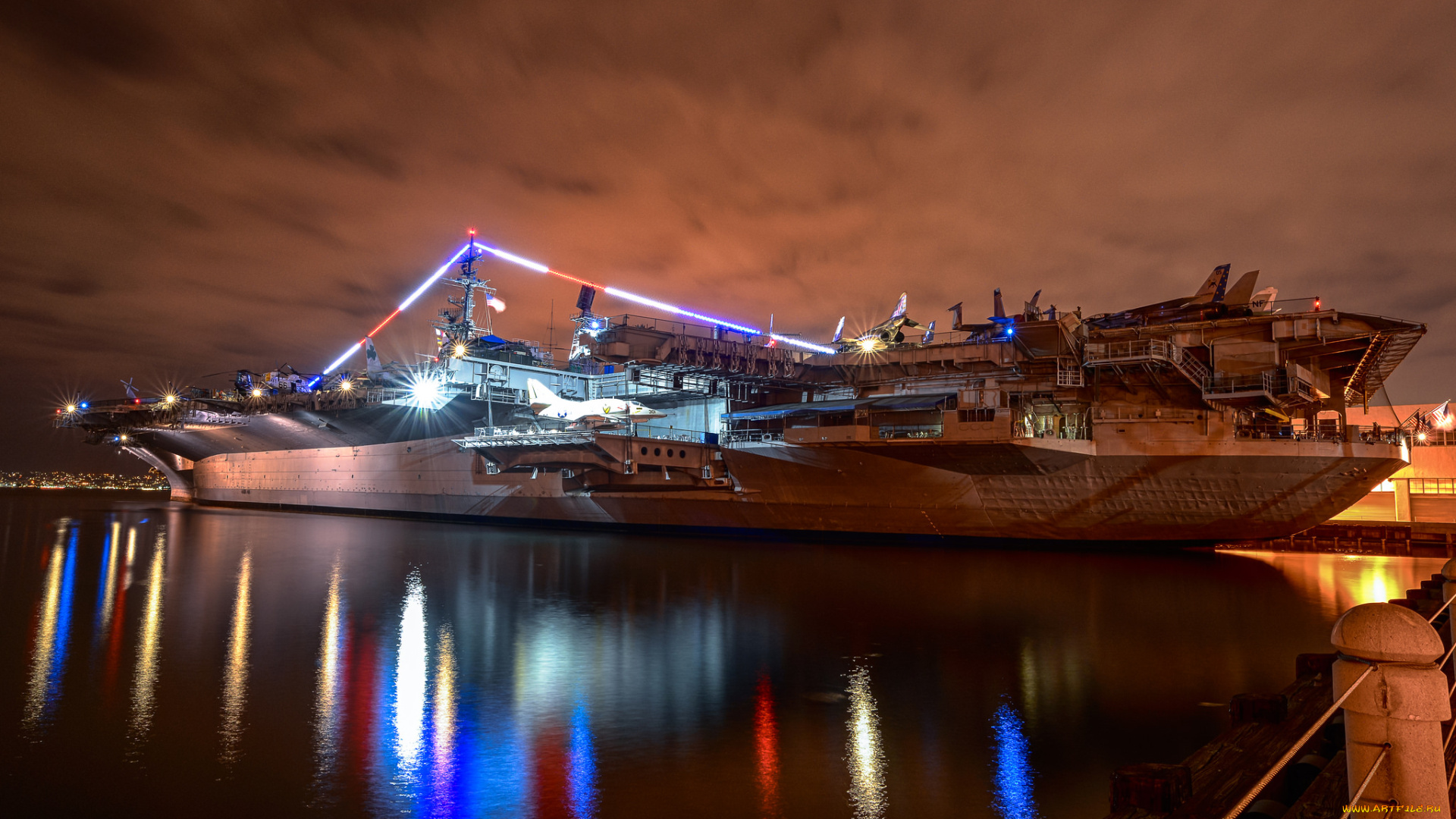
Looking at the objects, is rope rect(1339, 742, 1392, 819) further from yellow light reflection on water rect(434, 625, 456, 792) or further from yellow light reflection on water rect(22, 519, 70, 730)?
yellow light reflection on water rect(22, 519, 70, 730)

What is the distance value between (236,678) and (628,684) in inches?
205

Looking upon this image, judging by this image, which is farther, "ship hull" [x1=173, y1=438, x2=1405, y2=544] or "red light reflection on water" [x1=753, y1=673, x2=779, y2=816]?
"ship hull" [x1=173, y1=438, x2=1405, y2=544]

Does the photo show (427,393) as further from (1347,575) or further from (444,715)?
(1347,575)

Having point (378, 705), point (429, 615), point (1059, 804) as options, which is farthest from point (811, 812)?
point (429, 615)

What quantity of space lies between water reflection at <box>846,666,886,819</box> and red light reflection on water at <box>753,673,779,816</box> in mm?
670

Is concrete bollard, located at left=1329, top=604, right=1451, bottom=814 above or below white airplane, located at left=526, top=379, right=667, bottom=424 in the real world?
below

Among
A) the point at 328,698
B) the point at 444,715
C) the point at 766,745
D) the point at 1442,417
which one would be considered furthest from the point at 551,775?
the point at 1442,417

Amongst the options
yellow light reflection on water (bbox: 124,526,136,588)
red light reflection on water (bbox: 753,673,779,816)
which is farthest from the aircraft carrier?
red light reflection on water (bbox: 753,673,779,816)

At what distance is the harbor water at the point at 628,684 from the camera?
6453mm

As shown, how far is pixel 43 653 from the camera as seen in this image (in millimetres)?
11117

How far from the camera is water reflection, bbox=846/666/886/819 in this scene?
20.3ft

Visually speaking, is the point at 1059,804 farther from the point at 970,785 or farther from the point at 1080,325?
the point at 1080,325

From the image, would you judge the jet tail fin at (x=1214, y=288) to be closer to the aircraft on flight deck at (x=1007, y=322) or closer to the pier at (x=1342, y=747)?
the aircraft on flight deck at (x=1007, y=322)

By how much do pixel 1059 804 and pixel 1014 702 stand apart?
2793mm
